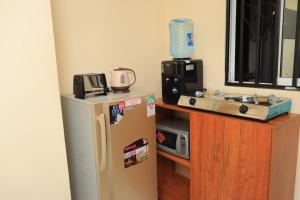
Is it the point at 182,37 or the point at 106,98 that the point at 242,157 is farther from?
the point at 182,37

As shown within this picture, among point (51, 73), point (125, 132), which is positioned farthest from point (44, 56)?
point (125, 132)

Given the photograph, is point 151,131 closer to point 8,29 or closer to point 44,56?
point 44,56

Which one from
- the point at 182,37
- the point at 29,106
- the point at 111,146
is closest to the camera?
the point at 29,106

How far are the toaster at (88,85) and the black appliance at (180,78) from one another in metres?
0.55

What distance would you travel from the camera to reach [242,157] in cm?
159

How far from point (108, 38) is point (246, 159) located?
1.49 metres

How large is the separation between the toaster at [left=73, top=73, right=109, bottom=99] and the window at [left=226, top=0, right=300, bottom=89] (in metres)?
1.09

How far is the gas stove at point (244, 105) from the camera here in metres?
1.50

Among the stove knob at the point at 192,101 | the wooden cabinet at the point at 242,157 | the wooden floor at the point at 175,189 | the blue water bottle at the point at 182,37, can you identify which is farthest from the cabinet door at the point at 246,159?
the blue water bottle at the point at 182,37

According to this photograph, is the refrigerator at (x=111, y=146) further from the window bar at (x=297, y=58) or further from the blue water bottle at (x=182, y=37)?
the window bar at (x=297, y=58)

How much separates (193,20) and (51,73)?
1.40 meters

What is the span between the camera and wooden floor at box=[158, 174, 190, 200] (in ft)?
7.45

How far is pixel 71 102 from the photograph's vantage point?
1.78 m

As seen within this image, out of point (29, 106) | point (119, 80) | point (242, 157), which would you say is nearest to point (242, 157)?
point (242, 157)
